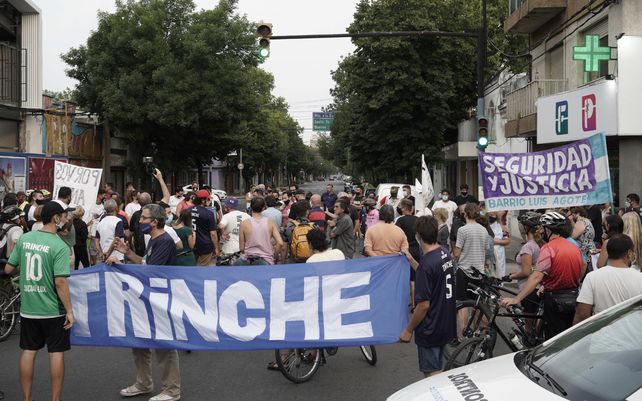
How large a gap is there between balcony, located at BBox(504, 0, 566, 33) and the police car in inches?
648

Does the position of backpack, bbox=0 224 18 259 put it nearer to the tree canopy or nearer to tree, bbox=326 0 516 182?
the tree canopy

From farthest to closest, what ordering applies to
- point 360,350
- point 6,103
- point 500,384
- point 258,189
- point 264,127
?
point 264,127, point 6,103, point 258,189, point 360,350, point 500,384

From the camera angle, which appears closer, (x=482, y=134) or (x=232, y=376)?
(x=232, y=376)

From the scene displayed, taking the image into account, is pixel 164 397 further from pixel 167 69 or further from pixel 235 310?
pixel 167 69

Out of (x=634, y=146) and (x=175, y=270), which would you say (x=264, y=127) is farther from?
(x=175, y=270)

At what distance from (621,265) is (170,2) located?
29.6 m

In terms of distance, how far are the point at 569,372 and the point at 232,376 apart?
4290mm

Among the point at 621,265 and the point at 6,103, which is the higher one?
the point at 6,103

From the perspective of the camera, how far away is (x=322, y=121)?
58.6 metres

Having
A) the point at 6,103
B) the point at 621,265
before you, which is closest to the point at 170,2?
the point at 6,103

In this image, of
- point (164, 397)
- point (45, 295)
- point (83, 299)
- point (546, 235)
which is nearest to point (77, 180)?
Result: point (83, 299)

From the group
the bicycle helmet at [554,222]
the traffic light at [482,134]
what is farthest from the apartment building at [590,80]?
the bicycle helmet at [554,222]

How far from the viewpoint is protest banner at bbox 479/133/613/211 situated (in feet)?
26.6

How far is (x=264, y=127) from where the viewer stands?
62.7 meters
